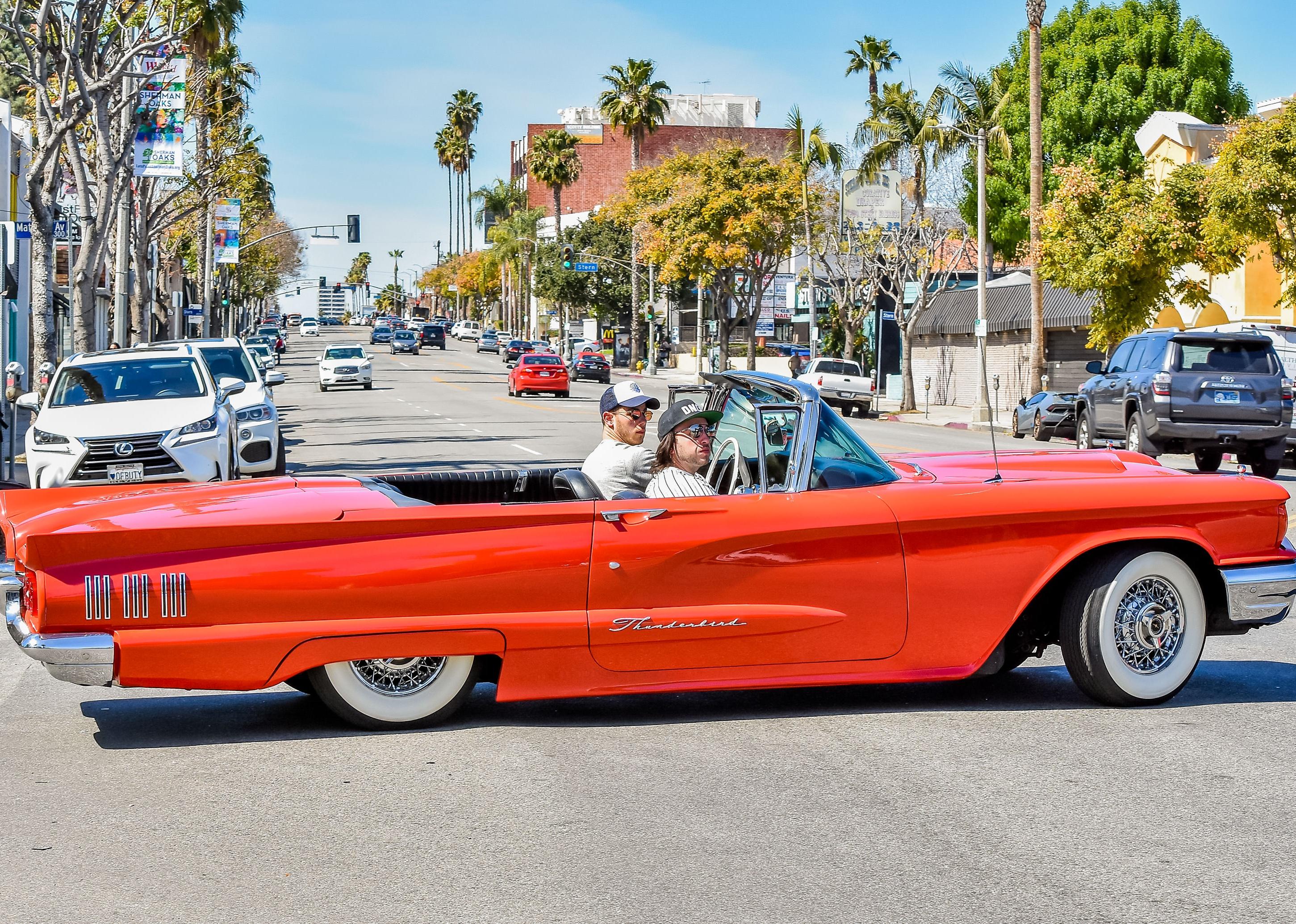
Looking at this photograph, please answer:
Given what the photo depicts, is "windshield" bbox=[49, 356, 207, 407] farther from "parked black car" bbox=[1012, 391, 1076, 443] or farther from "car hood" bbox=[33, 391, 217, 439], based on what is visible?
"parked black car" bbox=[1012, 391, 1076, 443]

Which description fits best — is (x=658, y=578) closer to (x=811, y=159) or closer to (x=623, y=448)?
(x=623, y=448)

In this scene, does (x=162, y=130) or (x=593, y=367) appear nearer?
(x=162, y=130)

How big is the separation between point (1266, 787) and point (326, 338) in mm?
142770

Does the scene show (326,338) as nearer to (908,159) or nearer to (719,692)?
(908,159)

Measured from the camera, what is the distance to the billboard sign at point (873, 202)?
54500mm

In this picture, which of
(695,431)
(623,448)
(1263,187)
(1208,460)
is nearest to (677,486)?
(695,431)

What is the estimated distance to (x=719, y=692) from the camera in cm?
733

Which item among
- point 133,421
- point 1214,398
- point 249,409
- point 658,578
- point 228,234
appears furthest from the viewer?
point 228,234

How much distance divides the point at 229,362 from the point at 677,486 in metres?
14.8

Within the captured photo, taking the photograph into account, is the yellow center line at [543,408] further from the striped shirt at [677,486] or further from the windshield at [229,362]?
the striped shirt at [677,486]

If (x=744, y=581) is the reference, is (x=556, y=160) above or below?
above

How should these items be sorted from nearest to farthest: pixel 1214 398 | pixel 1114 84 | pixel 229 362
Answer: pixel 1214 398 → pixel 229 362 → pixel 1114 84

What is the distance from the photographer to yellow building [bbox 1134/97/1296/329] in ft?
116

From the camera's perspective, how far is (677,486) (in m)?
6.74
